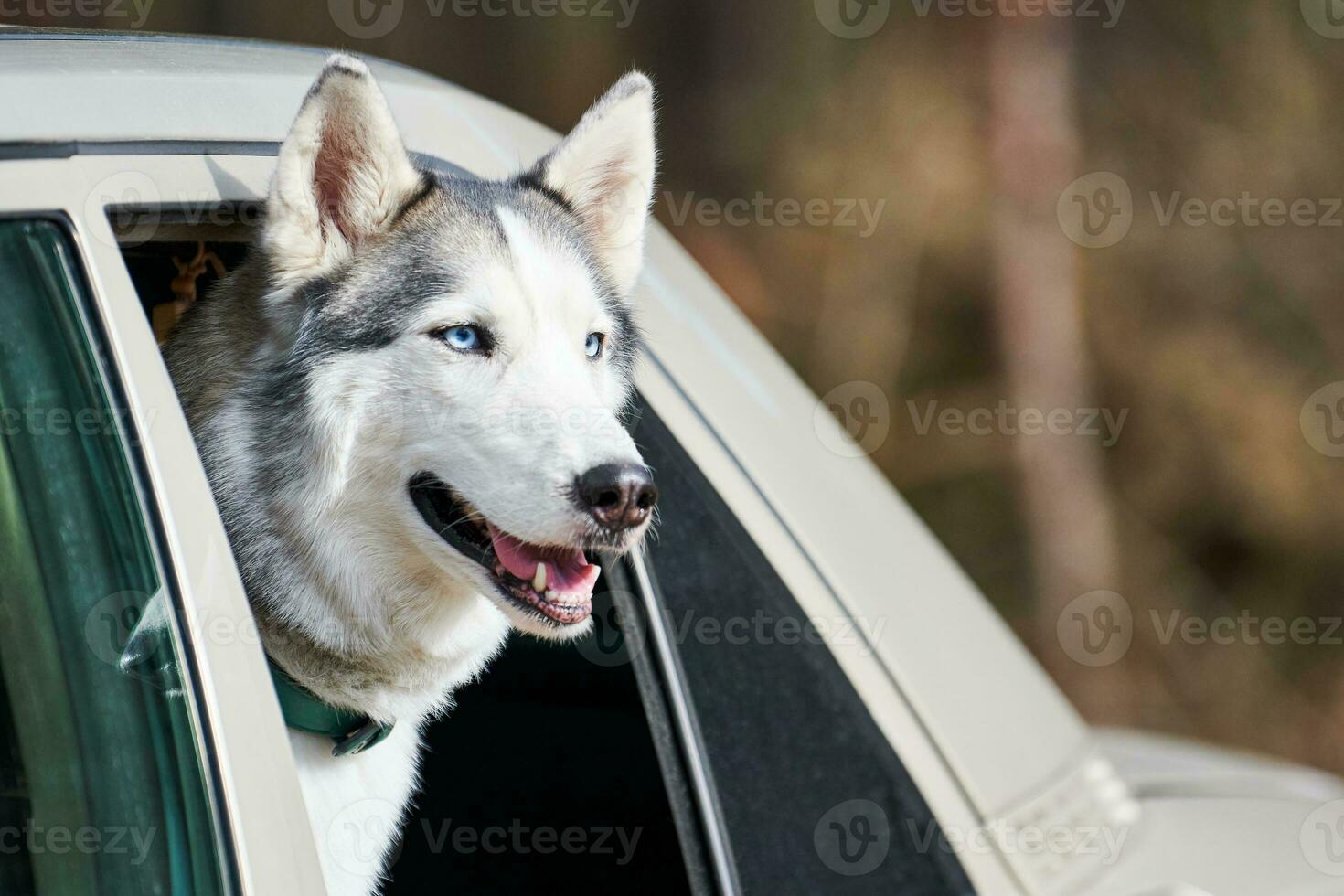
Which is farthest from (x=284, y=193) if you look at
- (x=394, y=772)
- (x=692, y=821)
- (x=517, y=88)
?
(x=517, y=88)

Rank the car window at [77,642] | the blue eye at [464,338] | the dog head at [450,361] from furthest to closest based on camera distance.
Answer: the blue eye at [464,338] → the dog head at [450,361] → the car window at [77,642]

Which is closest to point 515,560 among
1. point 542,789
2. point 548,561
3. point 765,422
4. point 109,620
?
point 548,561

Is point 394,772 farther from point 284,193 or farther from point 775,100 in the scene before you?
point 775,100

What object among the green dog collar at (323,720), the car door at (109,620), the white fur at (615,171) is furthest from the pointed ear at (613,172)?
the car door at (109,620)

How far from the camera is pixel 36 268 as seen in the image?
1.33m

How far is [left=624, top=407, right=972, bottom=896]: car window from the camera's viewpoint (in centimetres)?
179

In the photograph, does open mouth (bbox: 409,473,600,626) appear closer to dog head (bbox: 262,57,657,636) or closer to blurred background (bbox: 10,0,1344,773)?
dog head (bbox: 262,57,657,636)

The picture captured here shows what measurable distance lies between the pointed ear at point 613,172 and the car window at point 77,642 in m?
1.10

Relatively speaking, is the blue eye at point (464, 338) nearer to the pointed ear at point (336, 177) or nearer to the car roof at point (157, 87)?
the pointed ear at point (336, 177)

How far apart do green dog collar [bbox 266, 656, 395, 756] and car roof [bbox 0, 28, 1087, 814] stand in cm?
67

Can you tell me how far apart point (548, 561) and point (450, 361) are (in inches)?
14.6

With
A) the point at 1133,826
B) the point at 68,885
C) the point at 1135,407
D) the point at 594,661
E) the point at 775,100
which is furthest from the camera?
the point at 775,100

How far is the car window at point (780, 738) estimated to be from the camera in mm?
1791

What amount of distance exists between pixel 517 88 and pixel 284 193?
8388mm
